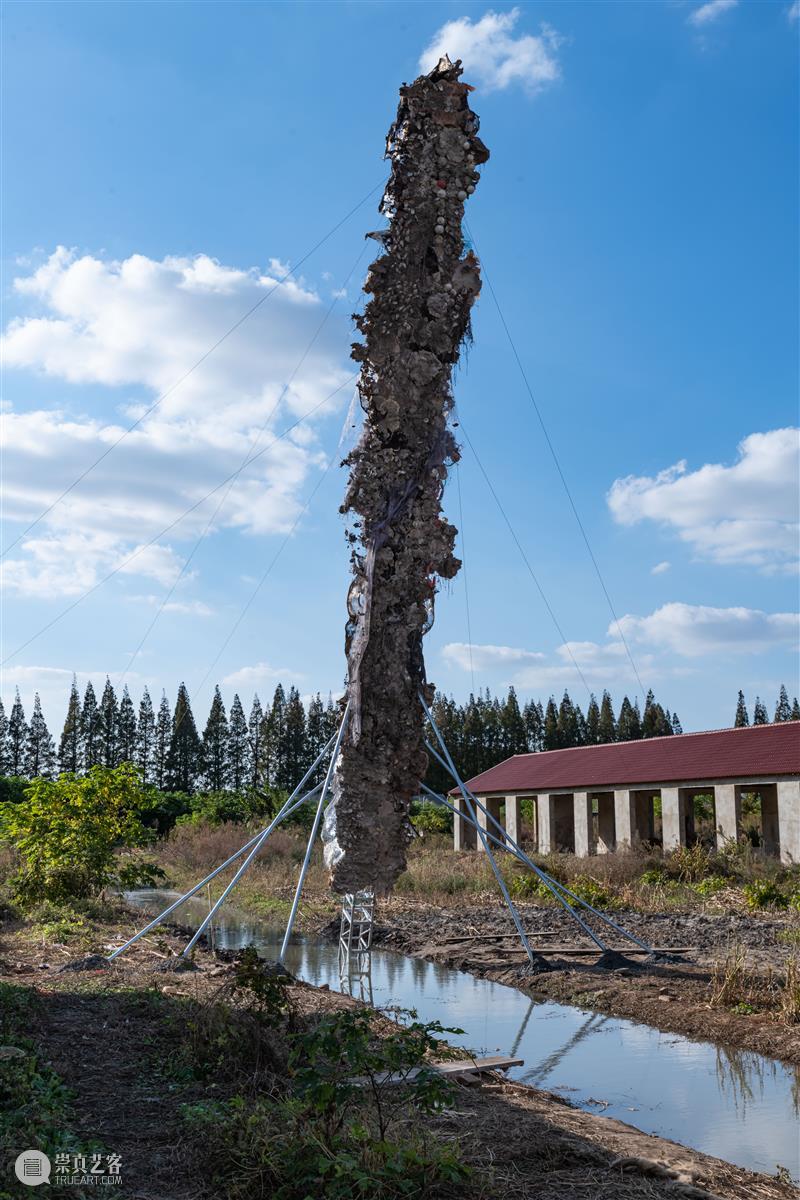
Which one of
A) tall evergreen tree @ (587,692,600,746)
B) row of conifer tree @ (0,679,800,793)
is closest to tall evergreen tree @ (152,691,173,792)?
row of conifer tree @ (0,679,800,793)

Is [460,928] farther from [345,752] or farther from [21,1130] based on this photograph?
[21,1130]

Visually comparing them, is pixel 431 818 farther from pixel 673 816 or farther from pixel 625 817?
pixel 673 816

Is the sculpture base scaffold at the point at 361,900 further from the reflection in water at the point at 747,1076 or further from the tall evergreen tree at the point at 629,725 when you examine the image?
the tall evergreen tree at the point at 629,725

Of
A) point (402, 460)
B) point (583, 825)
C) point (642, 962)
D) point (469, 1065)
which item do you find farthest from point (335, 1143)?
point (583, 825)

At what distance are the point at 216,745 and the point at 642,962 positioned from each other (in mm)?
59417

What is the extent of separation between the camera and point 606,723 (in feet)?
267

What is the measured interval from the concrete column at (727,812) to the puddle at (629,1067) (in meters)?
11.8

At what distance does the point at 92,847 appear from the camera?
49.9 ft

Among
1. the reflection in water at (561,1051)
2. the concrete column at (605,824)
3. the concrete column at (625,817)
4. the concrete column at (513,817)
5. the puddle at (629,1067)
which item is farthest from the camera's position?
the concrete column at (513,817)

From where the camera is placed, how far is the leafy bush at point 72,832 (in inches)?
599

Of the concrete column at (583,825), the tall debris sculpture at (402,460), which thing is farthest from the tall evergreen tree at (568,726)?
the tall debris sculpture at (402,460)

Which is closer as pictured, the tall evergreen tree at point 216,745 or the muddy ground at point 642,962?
the muddy ground at point 642,962

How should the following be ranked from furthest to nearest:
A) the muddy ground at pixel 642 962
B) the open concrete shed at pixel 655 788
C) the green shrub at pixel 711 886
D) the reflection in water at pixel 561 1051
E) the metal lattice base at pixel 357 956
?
the open concrete shed at pixel 655 788, the green shrub at pixel 711 886, the metal lattice base at pixel 357 956, the muddy ground at pixel 642 962, the reflection in water at pixel 561 1051

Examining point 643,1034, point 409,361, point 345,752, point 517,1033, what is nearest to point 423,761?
point 345,752
